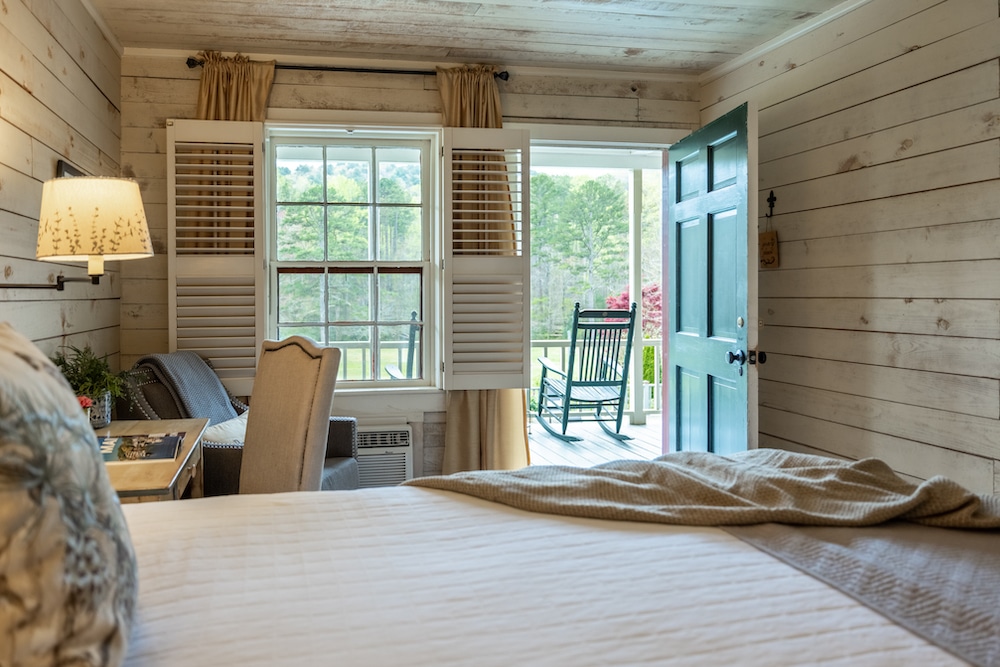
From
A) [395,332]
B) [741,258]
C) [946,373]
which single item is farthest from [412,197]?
[946,373]

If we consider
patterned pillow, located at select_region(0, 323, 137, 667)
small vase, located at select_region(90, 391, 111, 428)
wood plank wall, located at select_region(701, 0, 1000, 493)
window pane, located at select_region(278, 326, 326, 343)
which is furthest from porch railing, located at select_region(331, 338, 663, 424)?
patterned pillow, located at select_region(0, 323, 137, 667)

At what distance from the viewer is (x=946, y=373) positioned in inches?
108

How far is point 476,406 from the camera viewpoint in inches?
159

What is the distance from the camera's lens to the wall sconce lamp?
217 centimetres

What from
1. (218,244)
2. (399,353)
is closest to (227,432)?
(218,244)

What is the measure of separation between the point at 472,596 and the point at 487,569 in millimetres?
116

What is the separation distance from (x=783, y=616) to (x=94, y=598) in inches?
34.5


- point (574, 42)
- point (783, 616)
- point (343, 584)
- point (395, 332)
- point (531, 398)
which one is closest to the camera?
point (783, 616)

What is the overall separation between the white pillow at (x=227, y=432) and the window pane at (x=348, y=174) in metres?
1.38

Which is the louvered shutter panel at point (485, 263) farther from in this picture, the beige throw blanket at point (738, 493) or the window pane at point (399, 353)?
the beige throw blanket at point (738, 493)

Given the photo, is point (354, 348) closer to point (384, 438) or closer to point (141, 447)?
point (384, 438)

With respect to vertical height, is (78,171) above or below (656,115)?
below

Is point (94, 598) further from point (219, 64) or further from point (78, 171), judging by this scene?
point (219, 64)

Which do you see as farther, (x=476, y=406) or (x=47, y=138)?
(x=476, y=406)
